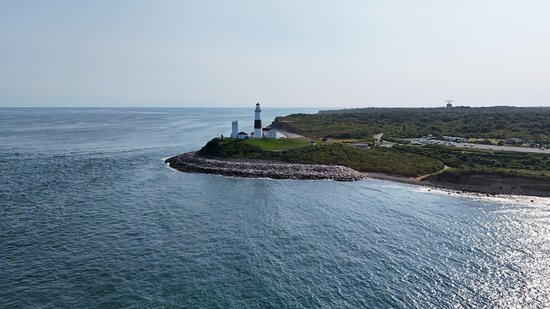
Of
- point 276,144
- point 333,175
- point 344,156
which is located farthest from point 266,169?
point 344,156

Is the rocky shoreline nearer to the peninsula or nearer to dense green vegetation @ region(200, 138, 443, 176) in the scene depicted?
the peninsula

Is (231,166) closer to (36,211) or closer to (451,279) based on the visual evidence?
(36,211)

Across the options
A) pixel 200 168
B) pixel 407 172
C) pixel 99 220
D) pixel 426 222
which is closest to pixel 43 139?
pixel 200 168

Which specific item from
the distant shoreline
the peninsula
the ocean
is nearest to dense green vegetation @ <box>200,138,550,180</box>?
the peninsula

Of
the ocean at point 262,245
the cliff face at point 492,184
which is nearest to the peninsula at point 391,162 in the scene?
the cliff face at point 492,184

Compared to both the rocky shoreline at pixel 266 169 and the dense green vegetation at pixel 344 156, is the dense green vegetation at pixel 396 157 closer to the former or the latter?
the dense green vegetation at pixel 344 156

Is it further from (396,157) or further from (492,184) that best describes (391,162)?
(492,184)

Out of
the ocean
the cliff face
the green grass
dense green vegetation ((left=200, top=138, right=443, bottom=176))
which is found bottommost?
the ocean
